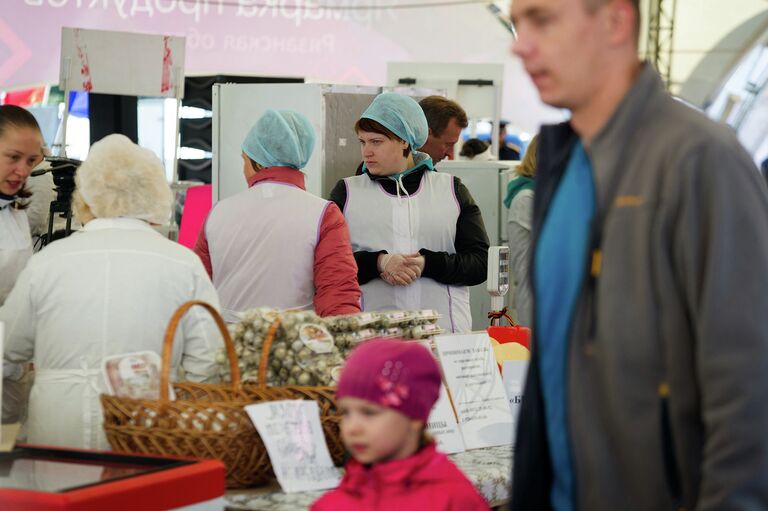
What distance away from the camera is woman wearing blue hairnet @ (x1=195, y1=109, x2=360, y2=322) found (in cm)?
322

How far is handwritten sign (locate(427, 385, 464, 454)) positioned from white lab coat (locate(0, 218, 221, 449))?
1.77ft

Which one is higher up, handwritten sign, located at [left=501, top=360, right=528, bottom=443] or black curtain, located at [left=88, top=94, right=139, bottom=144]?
black curtain, located at [left=88, top=94, right=139, bottom=144]

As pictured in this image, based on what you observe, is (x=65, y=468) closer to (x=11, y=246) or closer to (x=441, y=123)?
(x=11, y=246)

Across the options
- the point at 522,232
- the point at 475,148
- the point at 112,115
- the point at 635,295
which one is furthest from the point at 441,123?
the point at 112,115

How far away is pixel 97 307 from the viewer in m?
2.40

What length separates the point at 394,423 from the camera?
1.77m

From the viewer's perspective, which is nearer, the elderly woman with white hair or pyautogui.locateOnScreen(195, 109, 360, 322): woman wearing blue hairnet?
the elderly woman with white hair

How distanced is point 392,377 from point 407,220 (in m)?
1.97

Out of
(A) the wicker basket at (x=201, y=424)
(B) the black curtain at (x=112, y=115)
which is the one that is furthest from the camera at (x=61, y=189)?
(B) the black curtain at (x=112, y=115)

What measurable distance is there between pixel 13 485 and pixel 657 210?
3.87 feet

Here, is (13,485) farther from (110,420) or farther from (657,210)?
(657,210)

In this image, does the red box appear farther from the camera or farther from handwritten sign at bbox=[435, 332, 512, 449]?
the camera

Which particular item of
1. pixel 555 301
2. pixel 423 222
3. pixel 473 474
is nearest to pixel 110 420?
pixel 473 474

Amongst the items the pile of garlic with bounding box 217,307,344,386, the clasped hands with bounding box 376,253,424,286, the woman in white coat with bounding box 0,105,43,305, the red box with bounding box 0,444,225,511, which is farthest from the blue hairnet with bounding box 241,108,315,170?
the red box with bounding box 0,444,225,511
